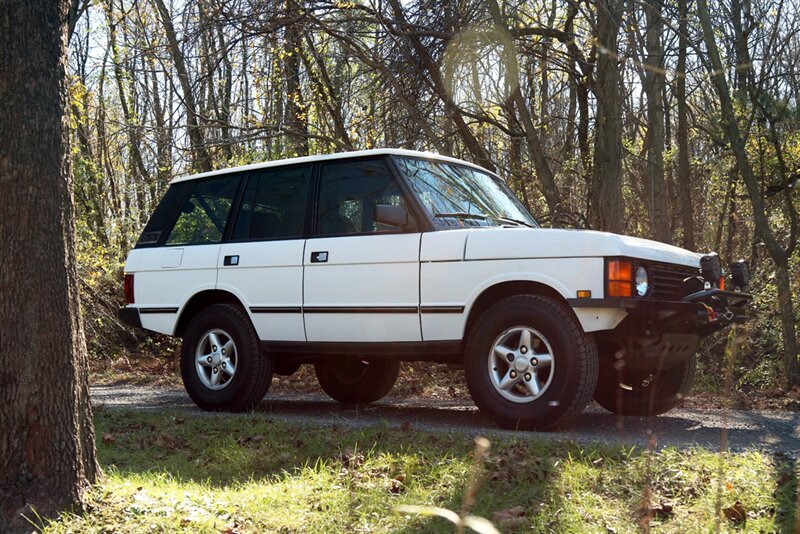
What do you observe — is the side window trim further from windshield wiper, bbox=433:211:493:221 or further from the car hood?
the car hood

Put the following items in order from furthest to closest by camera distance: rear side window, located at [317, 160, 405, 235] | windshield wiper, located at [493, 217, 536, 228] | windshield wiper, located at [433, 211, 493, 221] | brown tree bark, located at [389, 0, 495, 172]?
brown tree bark, located at [389, 0, 495, 172], windshield wiper, located at [493, 217, 536, 228], rear side window, located at [317, 160, 405, 235], windshield wiper, located at [433, 211, 493, 221]

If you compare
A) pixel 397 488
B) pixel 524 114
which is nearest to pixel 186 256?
pixel 397 488

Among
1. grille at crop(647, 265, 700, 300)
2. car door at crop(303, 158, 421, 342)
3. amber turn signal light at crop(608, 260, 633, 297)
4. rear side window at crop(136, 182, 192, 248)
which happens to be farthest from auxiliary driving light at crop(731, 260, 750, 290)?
rear side window at crop(136, 182, 192, 248)

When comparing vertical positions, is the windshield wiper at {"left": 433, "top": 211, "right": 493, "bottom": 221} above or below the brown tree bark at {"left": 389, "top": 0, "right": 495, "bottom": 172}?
below

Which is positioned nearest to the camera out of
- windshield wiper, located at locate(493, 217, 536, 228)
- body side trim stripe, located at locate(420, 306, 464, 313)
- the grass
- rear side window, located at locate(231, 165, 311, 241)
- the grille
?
the grass

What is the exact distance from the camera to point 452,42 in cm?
1098

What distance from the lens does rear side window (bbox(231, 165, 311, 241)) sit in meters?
7.27

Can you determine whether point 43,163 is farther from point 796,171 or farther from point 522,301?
point 796,171

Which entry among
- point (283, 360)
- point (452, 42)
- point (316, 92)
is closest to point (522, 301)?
point (283, 360)

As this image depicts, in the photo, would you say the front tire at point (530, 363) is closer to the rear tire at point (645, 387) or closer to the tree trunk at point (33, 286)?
the rear tire at point (645, 387)

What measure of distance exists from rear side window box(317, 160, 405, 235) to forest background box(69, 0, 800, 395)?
3.71 m

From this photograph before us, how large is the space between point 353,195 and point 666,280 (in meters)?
2.61

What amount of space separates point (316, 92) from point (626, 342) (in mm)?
9264

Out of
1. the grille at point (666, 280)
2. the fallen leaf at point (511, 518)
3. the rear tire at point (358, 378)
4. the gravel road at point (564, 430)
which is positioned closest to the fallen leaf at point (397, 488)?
the fallen leaf at point (511, 518)
